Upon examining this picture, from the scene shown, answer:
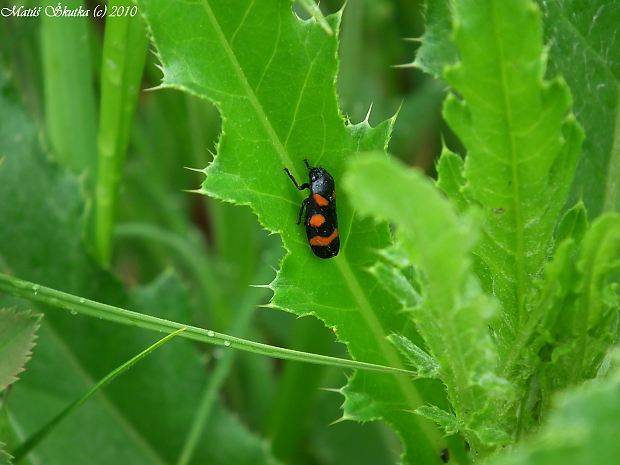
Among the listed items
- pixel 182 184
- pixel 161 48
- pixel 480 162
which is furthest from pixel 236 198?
pixel 182 184

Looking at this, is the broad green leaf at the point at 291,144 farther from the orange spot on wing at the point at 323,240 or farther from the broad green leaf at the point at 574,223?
the broad green leaf at the point at 574,223

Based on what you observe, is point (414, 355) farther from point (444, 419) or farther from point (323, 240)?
point (323, 240)

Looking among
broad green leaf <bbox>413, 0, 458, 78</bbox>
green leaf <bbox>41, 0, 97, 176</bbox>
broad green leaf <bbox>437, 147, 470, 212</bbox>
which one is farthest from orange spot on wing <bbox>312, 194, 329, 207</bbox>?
green leaf <bbox>41, 0, 97, 176</bbox>

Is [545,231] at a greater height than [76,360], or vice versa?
[545,231]

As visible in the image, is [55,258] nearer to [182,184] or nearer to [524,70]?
[182,184]

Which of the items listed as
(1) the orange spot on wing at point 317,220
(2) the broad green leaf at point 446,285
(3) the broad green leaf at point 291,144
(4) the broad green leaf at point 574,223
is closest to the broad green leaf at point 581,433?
(2) the broad green leaf at point 446,285

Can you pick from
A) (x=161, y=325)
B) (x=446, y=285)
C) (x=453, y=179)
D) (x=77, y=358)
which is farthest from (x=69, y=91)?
(x=446, y=285)

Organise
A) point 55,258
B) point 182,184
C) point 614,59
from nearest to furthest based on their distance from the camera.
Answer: point 614,59 < point 55,258 < point 182,184
